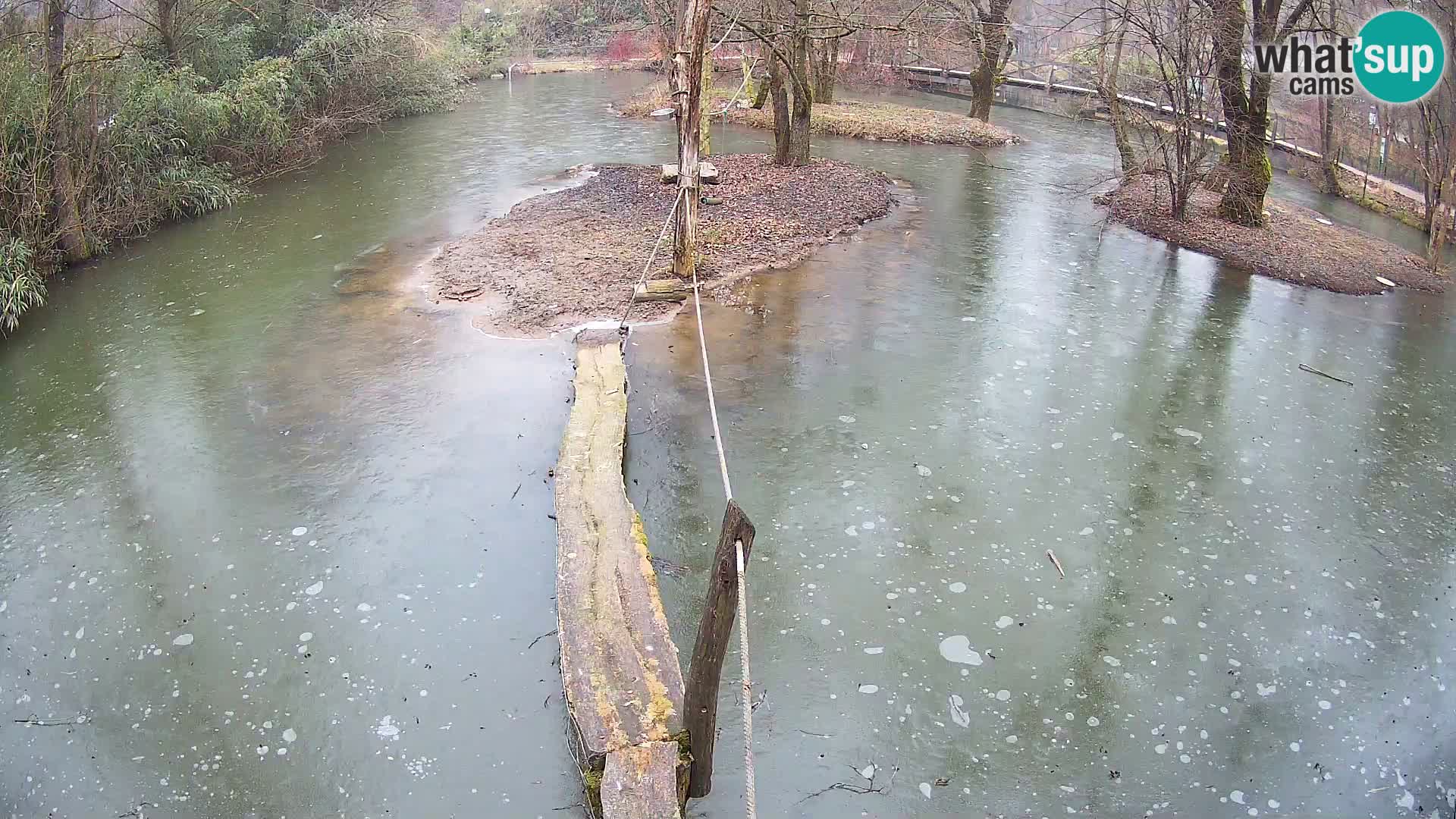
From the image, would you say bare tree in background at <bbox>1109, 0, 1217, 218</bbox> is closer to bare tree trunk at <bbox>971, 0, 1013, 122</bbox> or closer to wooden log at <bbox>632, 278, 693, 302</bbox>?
bare tree trunk at <bbox>971, 0, 1013, 122</bbox>

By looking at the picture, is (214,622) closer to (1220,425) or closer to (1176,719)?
(1176,719)

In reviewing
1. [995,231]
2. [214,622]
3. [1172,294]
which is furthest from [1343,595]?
[995,231]

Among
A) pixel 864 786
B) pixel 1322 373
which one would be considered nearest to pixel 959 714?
pixel 864 786

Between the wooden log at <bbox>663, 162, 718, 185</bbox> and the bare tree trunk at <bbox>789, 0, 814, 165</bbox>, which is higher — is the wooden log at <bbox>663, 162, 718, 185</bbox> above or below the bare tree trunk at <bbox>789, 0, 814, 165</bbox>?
below

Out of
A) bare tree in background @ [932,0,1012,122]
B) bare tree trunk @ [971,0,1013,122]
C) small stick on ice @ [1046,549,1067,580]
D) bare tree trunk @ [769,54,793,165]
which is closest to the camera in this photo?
small stick on ice @ [1046,549,1067,580]

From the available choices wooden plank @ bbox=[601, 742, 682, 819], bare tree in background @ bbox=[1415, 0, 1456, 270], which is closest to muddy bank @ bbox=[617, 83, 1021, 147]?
bare tree in background @ bbox=[1415, 0, 1456, 270]

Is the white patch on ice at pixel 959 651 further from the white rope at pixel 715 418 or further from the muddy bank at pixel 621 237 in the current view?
the muddy bank at pixel 621 237

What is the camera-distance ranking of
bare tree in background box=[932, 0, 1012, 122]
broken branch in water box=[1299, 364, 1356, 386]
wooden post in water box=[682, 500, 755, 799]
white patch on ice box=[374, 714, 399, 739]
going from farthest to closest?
bare tree in background box=[932, 0, 1012, 122]
broken branch in water box=[1299, 364, 1356, 386]
white patch on ice box=[374, 714, 399, 739]
wooden post in water box=[682, 500, 755, 799]

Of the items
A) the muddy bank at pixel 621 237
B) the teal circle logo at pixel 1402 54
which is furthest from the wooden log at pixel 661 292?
Result: the teal circle logo at pixel 1402 54
